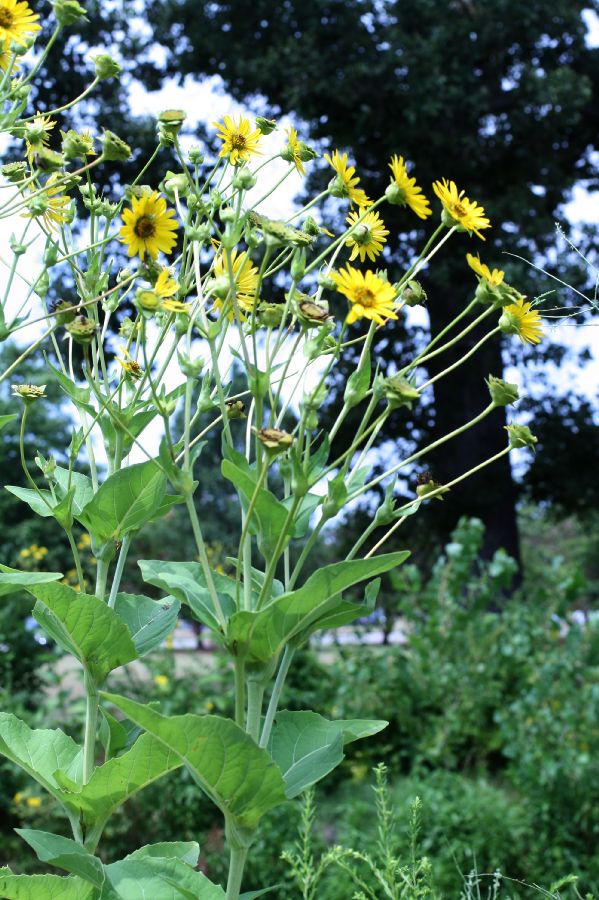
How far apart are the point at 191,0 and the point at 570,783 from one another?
8219 mm

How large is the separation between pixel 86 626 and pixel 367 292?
0.48 metres

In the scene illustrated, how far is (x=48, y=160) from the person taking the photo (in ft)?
3.25

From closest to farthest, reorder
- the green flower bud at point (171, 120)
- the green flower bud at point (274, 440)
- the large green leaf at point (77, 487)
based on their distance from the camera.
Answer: the green flower bud at point (274, 440) → the green flower bud at point (171, 120) → the large green leaf at point (77, 487)

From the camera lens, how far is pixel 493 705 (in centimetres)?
467

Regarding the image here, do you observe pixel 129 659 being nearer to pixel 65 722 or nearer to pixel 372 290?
pixel 372 290

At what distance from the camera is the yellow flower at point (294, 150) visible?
3.58ft

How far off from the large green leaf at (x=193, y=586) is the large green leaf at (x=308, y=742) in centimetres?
18

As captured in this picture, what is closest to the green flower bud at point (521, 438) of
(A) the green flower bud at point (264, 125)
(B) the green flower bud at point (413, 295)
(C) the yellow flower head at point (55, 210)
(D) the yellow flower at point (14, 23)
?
(B) the green flower bud at point (413, 295)

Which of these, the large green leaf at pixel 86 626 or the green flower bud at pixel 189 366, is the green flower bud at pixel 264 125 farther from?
the large green leaf at pixel 86 626

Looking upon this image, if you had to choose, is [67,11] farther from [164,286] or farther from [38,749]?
[38,749]

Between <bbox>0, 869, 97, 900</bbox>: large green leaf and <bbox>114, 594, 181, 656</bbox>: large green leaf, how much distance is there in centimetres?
25

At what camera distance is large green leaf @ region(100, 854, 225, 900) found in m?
0.92

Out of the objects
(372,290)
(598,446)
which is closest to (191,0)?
(598,446)

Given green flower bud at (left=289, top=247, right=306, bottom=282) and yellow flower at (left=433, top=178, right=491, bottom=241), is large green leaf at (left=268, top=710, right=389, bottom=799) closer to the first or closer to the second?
green flower bud at (left=289, top=247, right=306, bottom=282)
